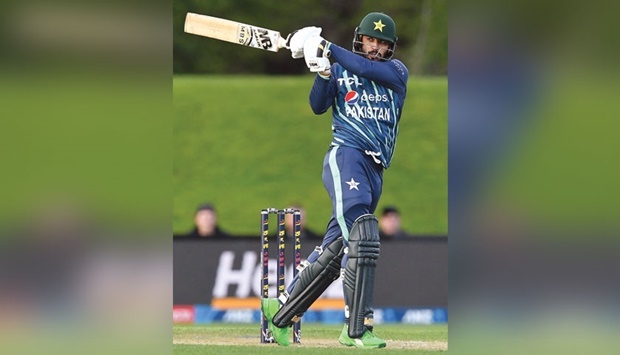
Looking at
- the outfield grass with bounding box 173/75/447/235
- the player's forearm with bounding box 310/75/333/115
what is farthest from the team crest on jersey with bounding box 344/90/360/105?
the outfield grass with bounding box 173/75/447/235

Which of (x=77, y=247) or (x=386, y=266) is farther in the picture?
(x=386, y=266)

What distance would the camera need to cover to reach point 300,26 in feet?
78.3

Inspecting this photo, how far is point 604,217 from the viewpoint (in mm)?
2852

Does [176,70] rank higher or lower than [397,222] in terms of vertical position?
higher

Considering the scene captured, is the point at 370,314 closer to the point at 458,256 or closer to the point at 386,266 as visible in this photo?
the point at 458,256

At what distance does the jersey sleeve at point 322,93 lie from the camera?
6562 mm

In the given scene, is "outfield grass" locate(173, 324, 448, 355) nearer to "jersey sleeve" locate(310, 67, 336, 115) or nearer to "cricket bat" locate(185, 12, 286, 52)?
"jersey sleeve" locate(310, 67, 336, 115)

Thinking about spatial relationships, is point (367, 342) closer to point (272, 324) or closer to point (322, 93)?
point (272, 324)

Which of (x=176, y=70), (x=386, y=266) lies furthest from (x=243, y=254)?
(x=176, y=70)

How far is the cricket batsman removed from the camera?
646 centimetres

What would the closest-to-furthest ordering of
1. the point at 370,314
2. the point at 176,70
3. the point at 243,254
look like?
the point at 370,314, the point at 243,254, the point at 176,70

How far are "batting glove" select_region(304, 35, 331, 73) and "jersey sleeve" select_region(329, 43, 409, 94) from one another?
0.13 ft

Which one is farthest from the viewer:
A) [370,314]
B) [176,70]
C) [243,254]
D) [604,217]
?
[176,70]

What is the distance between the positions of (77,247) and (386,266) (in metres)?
10.6
